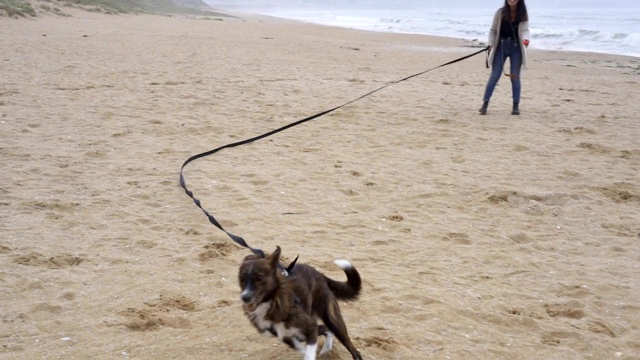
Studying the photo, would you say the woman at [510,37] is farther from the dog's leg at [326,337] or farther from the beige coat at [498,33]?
the dog's leg at [326,337]

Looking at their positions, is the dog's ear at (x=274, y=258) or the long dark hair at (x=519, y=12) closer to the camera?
the dog's ear at (x=274, y=258)

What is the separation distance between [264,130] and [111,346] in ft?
18.9

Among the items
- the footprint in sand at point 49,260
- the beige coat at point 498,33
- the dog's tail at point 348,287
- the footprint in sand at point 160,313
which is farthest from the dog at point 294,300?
the beige coat at point 498,33

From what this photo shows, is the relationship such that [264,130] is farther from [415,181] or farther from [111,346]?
[111,346]

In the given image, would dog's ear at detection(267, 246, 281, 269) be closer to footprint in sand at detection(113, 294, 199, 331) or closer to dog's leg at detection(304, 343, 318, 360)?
dog's leg at detection(304, 343, 318, 360)

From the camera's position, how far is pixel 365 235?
19.6 ft

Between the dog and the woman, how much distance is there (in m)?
7.82

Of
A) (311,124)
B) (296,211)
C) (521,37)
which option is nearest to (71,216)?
(296,211)

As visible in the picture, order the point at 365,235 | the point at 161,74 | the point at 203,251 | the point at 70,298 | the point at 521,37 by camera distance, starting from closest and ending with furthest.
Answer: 1. the point at 70,298
2. the point at 203,251
3. the point at 365,235
4. the point at 521,37
5. the point at 161,74

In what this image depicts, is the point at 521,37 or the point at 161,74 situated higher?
the point at 521,37

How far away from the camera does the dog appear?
10.8 ft

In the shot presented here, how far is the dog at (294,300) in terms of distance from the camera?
329 centimetres

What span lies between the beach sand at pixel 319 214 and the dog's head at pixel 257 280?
0.83 metres

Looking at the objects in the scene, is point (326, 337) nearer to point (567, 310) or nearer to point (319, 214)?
point (567, 310)
